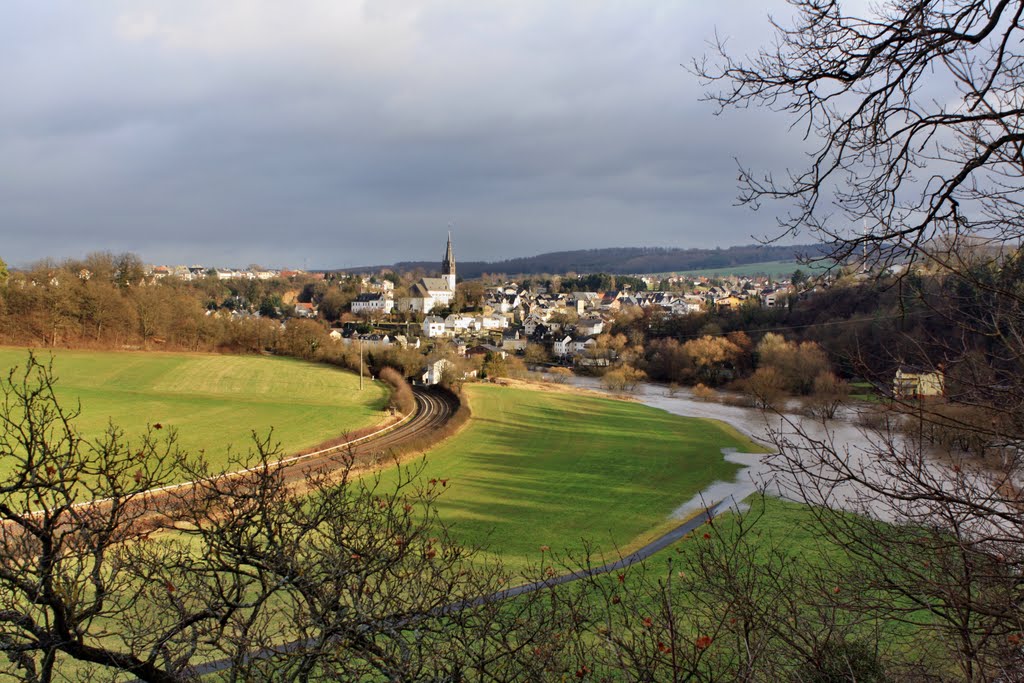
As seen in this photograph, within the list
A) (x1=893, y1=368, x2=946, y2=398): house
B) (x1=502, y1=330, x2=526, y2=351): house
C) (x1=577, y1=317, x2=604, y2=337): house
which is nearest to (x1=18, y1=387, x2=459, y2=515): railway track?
(x1=893, y1=368, x2=946, y2=398): house

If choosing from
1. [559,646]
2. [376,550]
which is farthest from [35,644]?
[559,646]

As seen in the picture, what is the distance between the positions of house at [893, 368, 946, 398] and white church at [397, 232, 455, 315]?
82102 mm

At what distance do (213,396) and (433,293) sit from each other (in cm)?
6782

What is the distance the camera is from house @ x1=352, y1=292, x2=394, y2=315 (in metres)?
80.0

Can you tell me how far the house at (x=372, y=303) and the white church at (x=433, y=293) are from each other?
6.45 feet

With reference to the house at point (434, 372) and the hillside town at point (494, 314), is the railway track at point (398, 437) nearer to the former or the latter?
the house at point (434, 372)

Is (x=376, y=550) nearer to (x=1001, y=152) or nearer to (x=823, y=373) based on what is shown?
(x=1001, y=152)

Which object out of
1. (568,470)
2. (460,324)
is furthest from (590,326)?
(568,470)

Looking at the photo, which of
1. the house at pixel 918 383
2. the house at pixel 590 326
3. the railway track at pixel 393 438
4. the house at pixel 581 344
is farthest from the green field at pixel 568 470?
the house at pixel 590 326

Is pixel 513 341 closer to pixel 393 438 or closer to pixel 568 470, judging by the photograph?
pixel 393 438

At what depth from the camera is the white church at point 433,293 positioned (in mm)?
89125

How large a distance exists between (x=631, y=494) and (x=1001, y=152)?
60.2 feet

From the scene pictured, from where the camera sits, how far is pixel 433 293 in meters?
101

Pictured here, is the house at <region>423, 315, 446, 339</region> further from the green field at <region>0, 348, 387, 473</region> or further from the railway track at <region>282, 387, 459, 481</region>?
the railway track at <region>282, 387, 459, 481</region>
